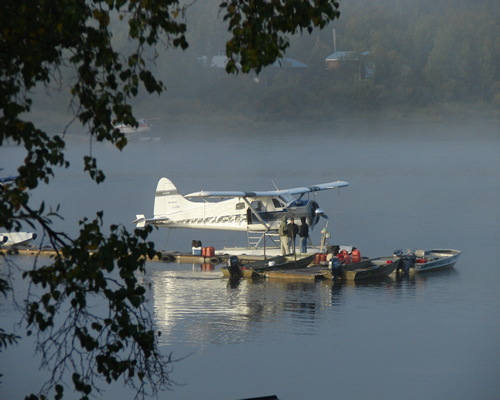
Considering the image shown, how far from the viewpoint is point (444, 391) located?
9195 mm

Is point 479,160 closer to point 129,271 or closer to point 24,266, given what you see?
point 24,266

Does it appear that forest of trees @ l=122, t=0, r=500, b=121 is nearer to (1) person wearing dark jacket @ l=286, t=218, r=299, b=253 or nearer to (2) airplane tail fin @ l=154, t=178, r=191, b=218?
(2) airplane tail fin @ l=154, t=178, r=191, b=218

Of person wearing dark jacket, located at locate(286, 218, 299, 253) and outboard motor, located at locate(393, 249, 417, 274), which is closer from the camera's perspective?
outboard motor, located at locate(393, 249, 417, 274)

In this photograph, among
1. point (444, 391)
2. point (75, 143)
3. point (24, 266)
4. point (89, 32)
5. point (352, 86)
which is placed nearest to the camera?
point (89, 32)

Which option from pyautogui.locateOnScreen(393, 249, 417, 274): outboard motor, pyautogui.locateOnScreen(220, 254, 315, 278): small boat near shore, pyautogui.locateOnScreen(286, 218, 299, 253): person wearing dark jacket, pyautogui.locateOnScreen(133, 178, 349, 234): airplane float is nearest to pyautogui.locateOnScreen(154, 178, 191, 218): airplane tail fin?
pyautogui.locateOnScreen(133, 178, 349, 234): airplane float

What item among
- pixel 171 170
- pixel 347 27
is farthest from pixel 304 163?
pixel 347 27

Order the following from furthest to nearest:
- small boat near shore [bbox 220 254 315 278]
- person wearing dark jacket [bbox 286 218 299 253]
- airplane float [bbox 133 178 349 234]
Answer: airplane float [bbox 133 178 349 234] < person wearing dark jacket [bbox 286 218 299 253] < small boat near shore [bbox 220 254 315 278]

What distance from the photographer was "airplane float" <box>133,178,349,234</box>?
1792 centimetres

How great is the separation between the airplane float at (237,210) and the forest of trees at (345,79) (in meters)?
70.7

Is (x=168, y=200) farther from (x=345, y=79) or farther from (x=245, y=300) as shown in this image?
(x=345, y=79)

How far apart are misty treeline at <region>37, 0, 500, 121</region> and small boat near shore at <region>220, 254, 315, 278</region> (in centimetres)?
7220

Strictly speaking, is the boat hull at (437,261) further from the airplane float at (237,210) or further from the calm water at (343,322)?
the airplane float at (237,210)

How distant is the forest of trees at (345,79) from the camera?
9250 cm

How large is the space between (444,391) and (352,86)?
88.0 meters
